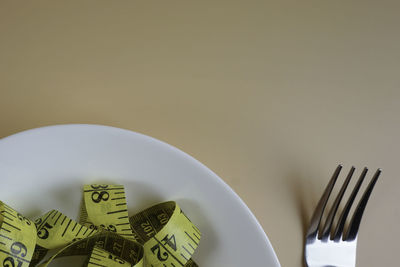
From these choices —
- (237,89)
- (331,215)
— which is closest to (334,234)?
(331,215)

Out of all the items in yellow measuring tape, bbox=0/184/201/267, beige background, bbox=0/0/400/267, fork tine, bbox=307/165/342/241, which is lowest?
yellow measuring tape, bbox=0/184/201/267

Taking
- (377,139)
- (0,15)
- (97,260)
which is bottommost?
(97,260)

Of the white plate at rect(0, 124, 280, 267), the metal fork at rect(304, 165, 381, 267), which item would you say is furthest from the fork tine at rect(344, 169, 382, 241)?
the white plate at rect(0, 124, 280, 267)

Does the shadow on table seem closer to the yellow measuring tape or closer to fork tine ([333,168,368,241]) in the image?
fork tine ([333,168,368,241])

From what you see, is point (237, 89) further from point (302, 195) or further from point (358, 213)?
point (358, 213)

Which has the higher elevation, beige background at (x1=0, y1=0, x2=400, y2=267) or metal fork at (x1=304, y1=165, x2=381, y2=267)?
beige background at (x1=0, y1=0, x2=400, y2=267)

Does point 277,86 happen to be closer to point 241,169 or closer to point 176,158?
point 241,169

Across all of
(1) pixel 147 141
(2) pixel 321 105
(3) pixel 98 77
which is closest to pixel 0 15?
(3) pixel 98 77

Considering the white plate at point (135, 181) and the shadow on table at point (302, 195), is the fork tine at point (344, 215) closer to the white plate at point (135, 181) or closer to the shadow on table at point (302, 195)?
the shadow on table at point (302, 195)
